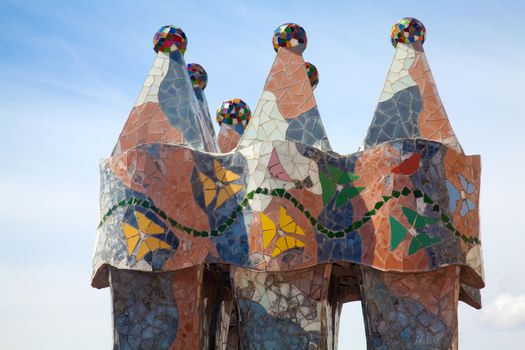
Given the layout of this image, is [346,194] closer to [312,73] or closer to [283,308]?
[283,308]

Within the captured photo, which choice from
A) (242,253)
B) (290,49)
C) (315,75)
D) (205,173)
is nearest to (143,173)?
(205,173)

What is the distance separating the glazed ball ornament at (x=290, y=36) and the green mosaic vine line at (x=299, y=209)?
3.17 meters

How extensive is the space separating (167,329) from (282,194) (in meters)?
3.05

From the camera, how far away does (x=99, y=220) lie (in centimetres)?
1755

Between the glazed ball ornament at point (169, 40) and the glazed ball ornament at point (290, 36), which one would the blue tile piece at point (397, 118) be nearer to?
the glazed ball ornament at point (290, 36)

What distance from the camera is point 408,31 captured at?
18.0 meters

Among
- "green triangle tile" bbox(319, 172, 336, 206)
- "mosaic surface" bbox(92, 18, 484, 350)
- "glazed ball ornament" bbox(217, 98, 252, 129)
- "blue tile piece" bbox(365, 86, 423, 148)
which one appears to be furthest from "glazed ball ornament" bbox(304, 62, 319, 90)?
"green triangle tile" bbox(319, 172, 336, 206)

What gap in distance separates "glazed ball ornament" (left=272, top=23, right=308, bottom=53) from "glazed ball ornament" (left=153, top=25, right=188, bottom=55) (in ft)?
6.19

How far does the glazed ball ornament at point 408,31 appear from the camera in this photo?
18.0m

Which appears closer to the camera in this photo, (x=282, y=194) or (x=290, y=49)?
(x=282, y=194)

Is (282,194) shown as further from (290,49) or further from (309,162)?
(290,49)

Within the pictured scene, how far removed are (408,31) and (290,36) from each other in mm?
2209

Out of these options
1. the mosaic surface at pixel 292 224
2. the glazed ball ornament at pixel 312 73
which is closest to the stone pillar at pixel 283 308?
the mosaic surface at pixel 292 224

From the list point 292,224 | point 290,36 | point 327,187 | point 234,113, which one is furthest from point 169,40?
point 292,224
